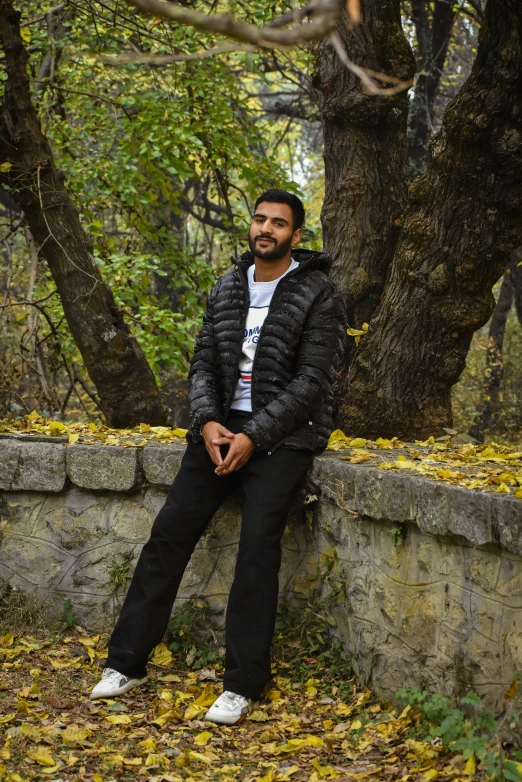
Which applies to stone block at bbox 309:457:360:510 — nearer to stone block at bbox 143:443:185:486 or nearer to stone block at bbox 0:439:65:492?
stone block at bbox 143:443:185:486

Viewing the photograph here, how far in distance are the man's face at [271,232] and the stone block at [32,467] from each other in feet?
4.47

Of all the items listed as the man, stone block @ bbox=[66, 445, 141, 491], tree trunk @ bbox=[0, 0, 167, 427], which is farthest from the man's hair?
tree trunk @ bbox=[0, 0, 167, 427]

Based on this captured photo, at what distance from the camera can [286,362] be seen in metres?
3.78

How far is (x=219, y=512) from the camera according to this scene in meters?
4.05

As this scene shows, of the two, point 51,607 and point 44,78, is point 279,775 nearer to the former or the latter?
point 51,607

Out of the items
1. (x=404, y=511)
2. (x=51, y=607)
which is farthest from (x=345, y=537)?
(x=51, y=607)

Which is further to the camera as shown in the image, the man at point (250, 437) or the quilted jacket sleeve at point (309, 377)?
the quilted jacket sleeve at point (309, 377)

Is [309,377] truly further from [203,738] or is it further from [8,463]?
[8,463]

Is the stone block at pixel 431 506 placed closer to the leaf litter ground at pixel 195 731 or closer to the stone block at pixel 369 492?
the stone block at pixel 369 492

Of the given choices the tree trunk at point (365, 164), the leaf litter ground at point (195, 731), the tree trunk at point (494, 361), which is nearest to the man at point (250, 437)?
the leaf litter ground at point (195, 731)

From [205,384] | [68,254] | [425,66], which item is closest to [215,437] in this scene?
[205,384]

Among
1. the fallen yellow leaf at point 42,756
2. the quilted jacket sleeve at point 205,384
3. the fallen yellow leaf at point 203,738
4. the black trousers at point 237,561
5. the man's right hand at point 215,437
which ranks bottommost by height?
the fallen yellow leaf at point 42,756

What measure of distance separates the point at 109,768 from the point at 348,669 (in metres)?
1.11

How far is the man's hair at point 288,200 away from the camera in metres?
3.94
